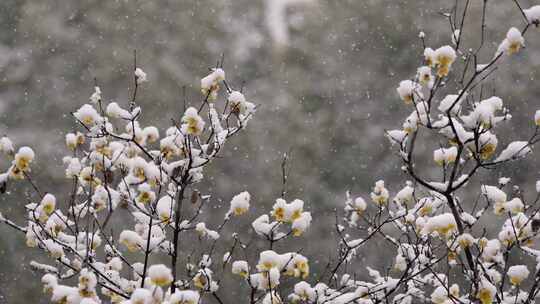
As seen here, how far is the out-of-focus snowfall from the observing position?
37.2 ft

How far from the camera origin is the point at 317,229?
35.3ft

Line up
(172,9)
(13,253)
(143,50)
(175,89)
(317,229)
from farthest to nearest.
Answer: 1. (172,9)
2. (143,50)
3. (175,89)
4. (317,229)
5. (13,253)

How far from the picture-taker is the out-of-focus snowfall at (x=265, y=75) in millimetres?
11344

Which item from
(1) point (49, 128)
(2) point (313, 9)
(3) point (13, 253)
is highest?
(2) point (313, 9)

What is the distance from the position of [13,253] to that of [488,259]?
8.99 metres

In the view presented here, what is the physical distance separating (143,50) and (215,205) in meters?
4.45

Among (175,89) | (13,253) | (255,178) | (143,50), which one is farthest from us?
(143,50)

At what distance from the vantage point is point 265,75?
13273 millimetres

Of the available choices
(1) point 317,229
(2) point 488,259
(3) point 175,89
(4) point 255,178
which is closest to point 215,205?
(4) point 255,178

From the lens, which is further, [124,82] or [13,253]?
[124,82]

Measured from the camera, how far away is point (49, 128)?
11.4 metres

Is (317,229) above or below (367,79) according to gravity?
below

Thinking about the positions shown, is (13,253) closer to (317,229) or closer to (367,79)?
(317,229)

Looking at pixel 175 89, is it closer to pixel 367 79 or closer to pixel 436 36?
pixel 367 79
